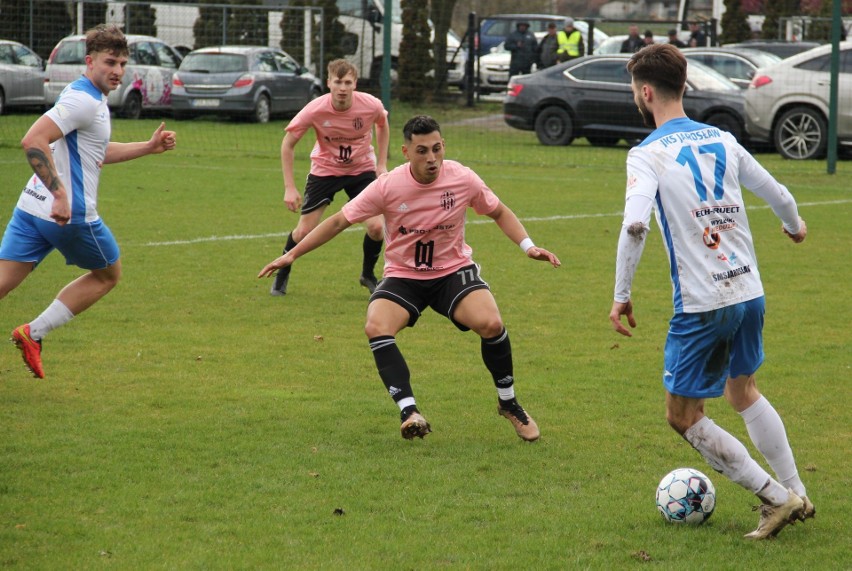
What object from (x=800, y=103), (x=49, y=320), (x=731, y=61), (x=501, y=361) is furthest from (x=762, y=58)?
(x=49, y=320)

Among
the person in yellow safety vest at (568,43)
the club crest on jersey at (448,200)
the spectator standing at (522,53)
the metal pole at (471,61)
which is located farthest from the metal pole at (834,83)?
the club crest on jersey at (448,200)

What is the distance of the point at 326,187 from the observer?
1008 cm

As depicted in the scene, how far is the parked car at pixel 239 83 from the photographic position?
25750 mm

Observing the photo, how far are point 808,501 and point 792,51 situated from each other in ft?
79.1

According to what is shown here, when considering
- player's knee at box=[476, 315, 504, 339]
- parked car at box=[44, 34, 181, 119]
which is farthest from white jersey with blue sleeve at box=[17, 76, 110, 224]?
parked car at box=[44, 34, 181, 119]

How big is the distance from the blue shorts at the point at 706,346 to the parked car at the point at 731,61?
67.4ft

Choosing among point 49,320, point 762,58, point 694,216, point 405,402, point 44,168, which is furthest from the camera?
point 762,58

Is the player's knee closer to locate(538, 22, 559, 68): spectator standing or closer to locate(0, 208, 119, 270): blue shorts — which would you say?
locate(0, 208, 119, 270): blue shorts

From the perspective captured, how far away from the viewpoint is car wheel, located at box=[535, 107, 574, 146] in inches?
890

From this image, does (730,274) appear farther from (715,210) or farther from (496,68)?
(496,68)

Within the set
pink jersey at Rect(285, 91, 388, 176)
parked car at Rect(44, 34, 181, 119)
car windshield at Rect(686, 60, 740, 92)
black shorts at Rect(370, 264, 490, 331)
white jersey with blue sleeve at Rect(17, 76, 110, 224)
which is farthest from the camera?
parked car at Rect(44, 34, 181, 119)

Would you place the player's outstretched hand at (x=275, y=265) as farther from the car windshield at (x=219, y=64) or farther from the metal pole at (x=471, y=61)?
the car windshield at (x=219, y=64)

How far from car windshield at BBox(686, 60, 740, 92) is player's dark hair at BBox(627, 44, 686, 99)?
17.7 metres

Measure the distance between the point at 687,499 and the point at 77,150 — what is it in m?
3.96
